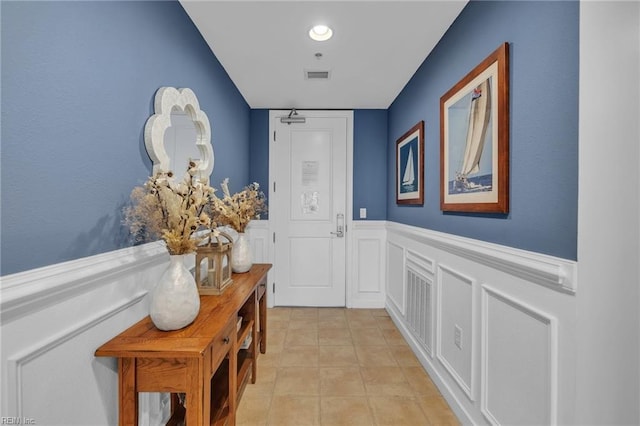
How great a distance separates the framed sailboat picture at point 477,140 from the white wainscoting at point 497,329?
0.81 ft

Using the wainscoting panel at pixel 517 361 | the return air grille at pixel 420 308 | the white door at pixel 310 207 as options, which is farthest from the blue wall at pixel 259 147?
the wainscoting panel at pixel 517 361

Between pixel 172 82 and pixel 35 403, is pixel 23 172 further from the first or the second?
pixel 172 82

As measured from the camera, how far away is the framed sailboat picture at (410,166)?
7.89ft

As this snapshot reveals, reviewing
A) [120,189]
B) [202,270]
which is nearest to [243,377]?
[202,270]

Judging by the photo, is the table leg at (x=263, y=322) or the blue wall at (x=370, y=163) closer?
the table leg at (x=263, y=322)

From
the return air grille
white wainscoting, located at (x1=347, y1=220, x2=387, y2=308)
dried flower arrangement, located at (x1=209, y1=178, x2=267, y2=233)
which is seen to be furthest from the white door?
dried flower arrangement, located at (x1=209, y1=178, x2=267, y2=233)

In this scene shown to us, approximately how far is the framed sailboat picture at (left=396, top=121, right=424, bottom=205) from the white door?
0.73 m

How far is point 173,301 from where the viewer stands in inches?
44.7

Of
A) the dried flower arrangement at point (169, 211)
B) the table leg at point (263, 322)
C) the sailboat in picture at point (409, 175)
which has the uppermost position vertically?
the sailboat in picture at point (409, 175)

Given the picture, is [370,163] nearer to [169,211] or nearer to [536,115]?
[536,115]

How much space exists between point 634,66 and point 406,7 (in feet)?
3.88

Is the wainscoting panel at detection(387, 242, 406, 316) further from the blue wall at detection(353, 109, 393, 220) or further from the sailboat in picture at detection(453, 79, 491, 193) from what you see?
the sailboat in picture at detection(453, 79, 491, 193)

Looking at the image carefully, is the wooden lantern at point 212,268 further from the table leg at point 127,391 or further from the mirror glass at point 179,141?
the table leg at point 127,391

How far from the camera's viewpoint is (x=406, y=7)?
5.53 feet
